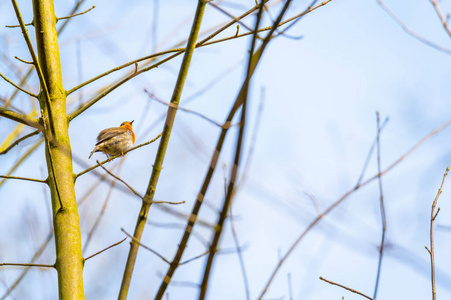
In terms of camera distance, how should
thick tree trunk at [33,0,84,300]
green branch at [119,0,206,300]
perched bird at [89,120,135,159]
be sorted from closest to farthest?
green branch at [119,0,206,300], thick tree trunk at [33,0,84,300], perched bird at [89,120,135,159]

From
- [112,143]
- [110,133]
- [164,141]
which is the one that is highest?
[110,133]

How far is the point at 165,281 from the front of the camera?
1649mm

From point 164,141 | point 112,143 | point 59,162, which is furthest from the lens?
point 112,143

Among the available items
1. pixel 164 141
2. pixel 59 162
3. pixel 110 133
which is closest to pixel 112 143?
pixel 110 133

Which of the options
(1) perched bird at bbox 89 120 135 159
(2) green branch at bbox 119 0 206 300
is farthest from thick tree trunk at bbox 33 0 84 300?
(1) perched bird at bbox 89 120 135 159

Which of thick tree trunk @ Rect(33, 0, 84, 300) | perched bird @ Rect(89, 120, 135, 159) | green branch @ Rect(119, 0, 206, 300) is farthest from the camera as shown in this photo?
perched bird @ Rect(89, 120, 135, 159)

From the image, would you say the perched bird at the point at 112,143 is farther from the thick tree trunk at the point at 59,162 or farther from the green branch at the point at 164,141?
the green branch at the point at 164,141

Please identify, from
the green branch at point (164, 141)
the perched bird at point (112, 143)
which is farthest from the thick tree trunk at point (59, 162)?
the perched bird at point (112, 143)

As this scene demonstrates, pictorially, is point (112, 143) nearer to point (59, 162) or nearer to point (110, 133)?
point (110, 133)

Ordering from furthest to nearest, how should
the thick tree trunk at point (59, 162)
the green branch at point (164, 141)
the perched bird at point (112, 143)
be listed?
the perched bird at point (112, 143) < the thick tree trunk at point (59, 162) < the green branch at point (164, 141)

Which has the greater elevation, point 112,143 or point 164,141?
point 112,143

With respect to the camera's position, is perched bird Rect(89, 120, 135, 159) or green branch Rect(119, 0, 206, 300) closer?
green branch Rect(119, 0, 206, 300)

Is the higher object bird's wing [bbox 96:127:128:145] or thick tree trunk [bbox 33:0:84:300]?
bird's wing [bbox 96:127:128:145]

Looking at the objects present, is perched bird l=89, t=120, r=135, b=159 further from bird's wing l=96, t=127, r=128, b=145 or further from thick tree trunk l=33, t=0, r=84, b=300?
thick tree trunk l=33, t=0, r=84, b=300
